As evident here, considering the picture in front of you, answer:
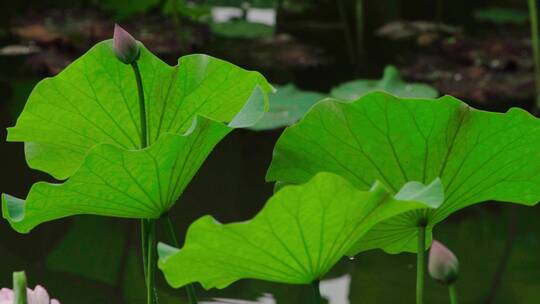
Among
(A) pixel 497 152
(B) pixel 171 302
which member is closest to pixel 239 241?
(A) pixel 497 152

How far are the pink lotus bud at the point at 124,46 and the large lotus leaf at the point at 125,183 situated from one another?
75 mm

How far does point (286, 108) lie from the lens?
2.21m

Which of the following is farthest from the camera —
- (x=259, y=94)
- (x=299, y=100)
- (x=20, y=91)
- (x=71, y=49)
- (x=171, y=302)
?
(x=71, y=49)

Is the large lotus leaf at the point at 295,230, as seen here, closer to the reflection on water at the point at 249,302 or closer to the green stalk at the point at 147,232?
the green stalk at the point at 147,232

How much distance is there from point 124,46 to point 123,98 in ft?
0.46

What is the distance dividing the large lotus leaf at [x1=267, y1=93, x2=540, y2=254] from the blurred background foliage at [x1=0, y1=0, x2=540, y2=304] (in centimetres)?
61

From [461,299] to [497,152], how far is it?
0.69 m

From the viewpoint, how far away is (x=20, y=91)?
2598mm

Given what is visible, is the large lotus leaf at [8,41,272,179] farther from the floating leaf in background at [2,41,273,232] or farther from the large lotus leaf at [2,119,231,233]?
the large lotus leaf at [2,119,231,233]

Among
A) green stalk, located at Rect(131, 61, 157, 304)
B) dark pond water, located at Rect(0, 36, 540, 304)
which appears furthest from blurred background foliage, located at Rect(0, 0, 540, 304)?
green stalk, located at Rect(131, 61, 157, 304)

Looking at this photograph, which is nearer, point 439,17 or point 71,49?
point 71,49

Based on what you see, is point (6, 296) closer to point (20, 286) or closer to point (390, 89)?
point (20, 286)

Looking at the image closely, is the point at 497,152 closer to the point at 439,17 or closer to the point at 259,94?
the point at 259,94

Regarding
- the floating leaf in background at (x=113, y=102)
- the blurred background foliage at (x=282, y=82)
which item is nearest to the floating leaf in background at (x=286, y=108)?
the blurred background foliage at (x=282, y=82)
